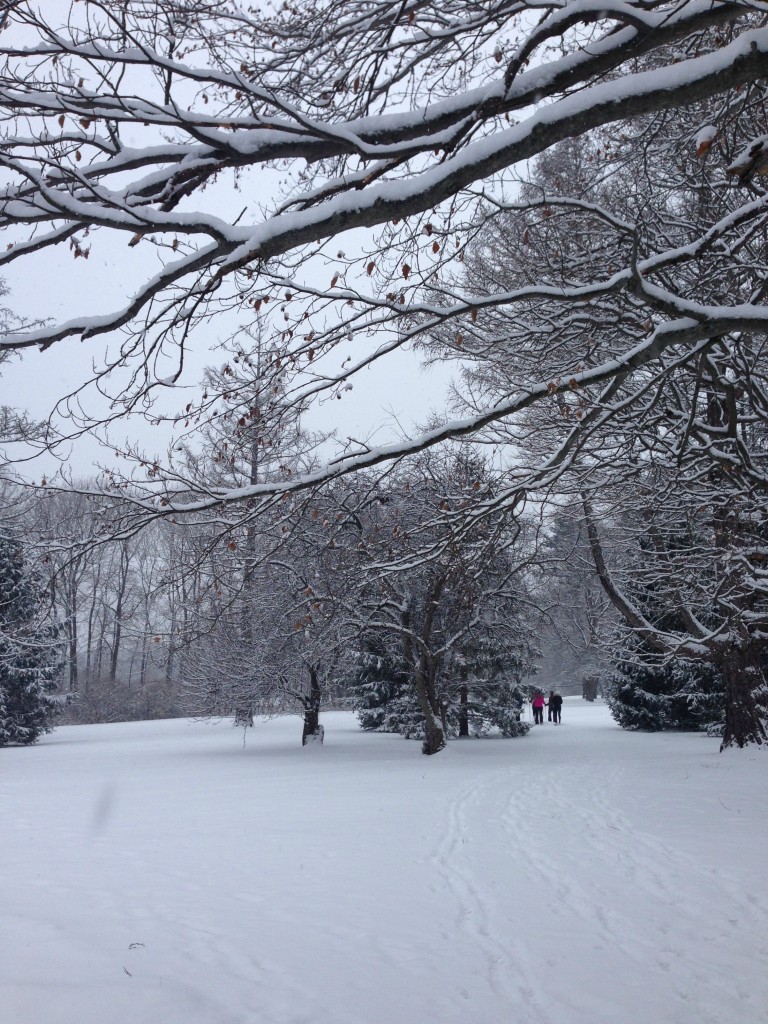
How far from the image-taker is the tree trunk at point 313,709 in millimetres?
18616

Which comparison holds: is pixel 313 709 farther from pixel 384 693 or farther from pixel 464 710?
pixel 464 710

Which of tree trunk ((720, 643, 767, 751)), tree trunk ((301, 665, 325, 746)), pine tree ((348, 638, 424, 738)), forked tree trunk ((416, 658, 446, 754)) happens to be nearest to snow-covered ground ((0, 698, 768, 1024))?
tree trunk ((720, 643, 767, 751))

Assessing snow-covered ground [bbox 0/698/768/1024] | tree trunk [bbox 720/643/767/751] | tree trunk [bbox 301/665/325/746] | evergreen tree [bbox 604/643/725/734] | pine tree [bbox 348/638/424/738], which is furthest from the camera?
evergreen tree [bbox 604/643/725/734]

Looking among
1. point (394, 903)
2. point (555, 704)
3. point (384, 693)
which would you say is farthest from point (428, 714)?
point (555, 704)

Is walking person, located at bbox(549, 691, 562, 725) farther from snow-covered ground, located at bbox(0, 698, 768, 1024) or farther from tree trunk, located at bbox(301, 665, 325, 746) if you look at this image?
snow-covered ground, located at bbox(0, 698, 768, 1024)

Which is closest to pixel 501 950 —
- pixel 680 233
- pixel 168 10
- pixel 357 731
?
pixel 168 10

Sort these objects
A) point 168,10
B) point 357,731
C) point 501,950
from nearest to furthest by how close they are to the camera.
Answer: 1. point 168,10
2. point 501,950
3. point 357,731

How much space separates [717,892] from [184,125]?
580cm

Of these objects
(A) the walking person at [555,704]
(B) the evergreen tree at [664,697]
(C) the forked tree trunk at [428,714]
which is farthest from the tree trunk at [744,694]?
(A) the walking person at [555,704]

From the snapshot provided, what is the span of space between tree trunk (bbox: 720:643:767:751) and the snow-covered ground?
1603 millimetres

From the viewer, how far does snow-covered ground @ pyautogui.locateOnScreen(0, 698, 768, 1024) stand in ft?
12.6

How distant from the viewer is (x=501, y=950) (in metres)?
4.52

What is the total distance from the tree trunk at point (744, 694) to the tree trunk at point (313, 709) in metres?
8.69

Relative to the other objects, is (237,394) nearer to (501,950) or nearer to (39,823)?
(501,950)
